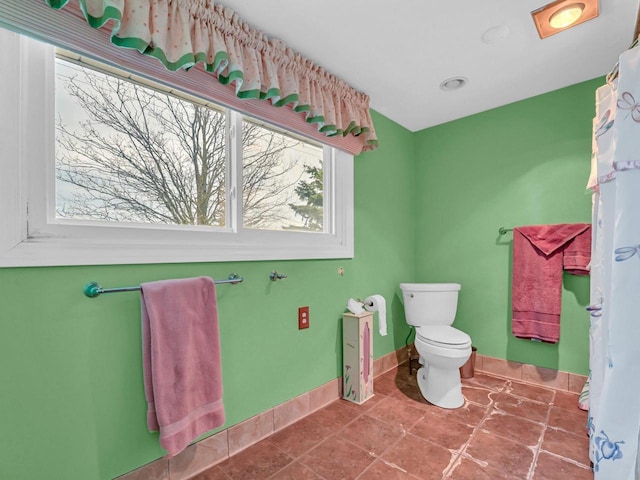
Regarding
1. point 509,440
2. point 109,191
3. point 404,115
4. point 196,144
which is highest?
point 404,115

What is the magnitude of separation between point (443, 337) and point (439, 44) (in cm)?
185

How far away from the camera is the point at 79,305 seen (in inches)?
44.8

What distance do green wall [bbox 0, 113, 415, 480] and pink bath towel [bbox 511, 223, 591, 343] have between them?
162cm

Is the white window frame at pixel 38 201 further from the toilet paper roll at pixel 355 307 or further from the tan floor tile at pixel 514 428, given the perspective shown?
the tan floor tile at pixel 514 428

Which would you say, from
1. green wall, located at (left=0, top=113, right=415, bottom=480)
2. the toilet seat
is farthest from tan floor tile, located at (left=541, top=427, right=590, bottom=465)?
green wall, located at (left=0, top=113, right=415, bottom=480)

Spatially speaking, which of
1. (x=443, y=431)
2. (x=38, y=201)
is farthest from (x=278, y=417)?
(x=38, y=201)

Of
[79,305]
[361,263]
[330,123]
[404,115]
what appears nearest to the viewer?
[79,305]

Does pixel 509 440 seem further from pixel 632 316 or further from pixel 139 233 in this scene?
pixel 139 233

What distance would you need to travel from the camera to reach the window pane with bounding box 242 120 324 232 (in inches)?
70.3

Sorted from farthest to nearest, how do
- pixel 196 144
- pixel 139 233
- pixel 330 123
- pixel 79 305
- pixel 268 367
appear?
pixel 330 123
pixel 268 367
pixel 196 144
pixel 139 233
pixel 79 305

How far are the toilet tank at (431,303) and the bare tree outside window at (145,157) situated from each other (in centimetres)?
132

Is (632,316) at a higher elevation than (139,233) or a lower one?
lower

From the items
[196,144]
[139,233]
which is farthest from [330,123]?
[139,233]

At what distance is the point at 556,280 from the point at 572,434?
1008 millimetres
